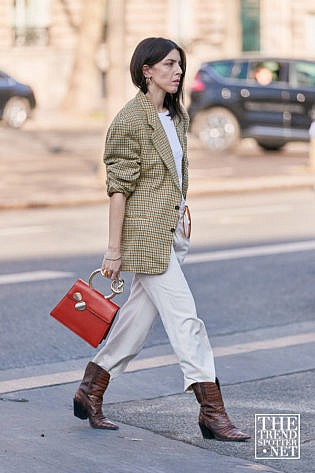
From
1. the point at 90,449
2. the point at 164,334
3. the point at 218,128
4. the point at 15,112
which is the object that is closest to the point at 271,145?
the point at 218,128

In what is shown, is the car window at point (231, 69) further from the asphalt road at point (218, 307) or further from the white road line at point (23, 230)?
the white road line at point (23, 230)

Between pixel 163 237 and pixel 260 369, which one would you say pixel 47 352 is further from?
pixel 163 237

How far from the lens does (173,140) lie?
5.91 m

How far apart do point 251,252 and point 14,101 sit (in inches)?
679

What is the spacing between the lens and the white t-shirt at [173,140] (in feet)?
19.4

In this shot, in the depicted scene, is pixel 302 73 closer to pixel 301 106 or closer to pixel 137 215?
pixel 301 106

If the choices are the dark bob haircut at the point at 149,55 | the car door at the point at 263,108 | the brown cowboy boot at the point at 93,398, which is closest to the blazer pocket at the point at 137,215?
the dark bob haircut at the point at 149,55

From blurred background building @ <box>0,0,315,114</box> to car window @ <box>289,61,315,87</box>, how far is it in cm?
1080

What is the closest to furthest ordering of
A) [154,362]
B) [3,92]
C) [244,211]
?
[154,362]
[244,211]
[3,92]

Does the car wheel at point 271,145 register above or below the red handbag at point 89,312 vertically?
below

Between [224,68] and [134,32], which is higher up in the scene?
[224,68]

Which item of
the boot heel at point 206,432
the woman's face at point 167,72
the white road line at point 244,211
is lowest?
the white road line at point 244,211

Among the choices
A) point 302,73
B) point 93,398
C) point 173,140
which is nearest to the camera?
point 173,140

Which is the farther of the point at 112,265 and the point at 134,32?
the point at 134,32
